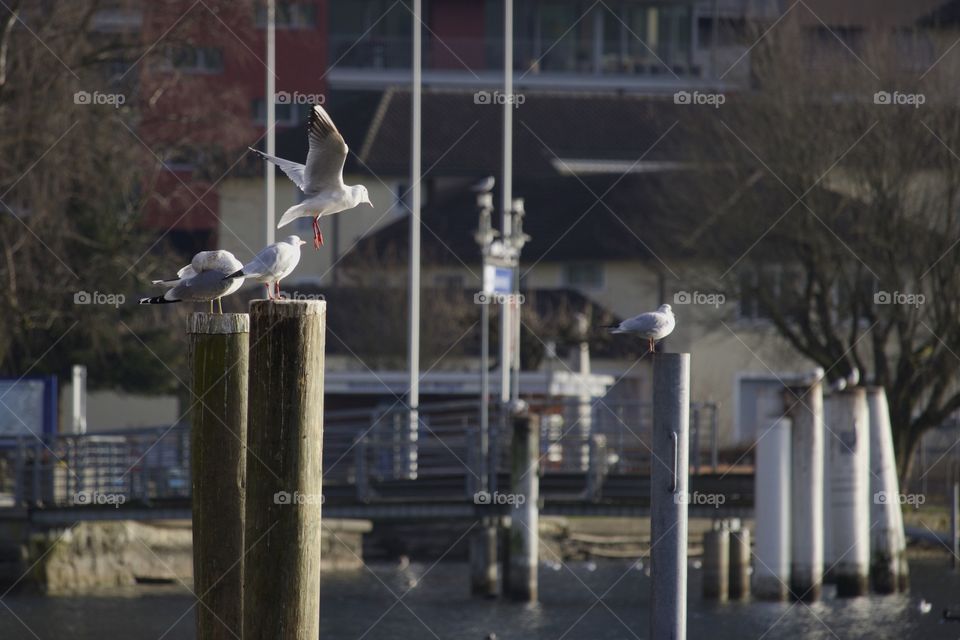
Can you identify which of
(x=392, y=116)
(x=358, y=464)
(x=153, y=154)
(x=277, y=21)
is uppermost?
(x=392, y=116)

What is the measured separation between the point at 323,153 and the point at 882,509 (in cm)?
1575

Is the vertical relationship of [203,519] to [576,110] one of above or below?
below

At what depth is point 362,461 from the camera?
25672 millimetres

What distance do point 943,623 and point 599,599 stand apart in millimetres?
4899

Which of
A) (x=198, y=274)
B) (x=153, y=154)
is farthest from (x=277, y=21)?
(x=198, y=274)

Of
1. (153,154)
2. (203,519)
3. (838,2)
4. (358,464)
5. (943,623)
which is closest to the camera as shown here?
(203,519)

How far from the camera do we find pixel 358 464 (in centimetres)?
2567

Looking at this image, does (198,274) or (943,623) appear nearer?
(198,274)

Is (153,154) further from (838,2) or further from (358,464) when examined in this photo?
(838,2)

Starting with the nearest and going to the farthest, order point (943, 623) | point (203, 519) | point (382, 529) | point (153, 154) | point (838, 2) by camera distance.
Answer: point (203, 519), point (943, 623), point (153, 154), point (382, 529), point (838, 2)

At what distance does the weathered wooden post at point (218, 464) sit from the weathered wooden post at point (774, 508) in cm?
1337

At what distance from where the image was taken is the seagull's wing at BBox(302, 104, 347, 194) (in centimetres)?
1187

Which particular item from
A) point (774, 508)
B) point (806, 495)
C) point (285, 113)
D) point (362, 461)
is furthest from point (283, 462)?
point (285, 113)

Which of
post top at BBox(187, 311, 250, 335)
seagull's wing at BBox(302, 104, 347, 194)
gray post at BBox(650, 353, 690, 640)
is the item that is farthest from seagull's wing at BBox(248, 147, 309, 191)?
gray post at BBox(650, 353, 690, 640)
